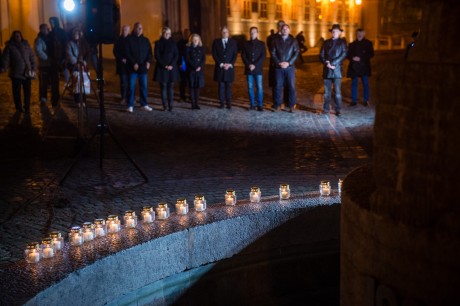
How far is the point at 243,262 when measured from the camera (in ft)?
20.5

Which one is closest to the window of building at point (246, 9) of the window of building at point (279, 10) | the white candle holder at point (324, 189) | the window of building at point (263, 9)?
the window of building at point (263, 9)

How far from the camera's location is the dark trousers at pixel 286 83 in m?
16.8

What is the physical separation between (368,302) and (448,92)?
4.39ft

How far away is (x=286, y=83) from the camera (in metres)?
17.2

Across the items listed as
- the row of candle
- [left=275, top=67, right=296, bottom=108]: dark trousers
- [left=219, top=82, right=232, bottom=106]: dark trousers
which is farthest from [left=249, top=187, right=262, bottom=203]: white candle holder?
[left=219, top=82, right=232, bottom=106]: dark trousers

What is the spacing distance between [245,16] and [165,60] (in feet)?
83.6

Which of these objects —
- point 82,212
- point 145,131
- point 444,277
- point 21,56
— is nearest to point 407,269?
point 444,277

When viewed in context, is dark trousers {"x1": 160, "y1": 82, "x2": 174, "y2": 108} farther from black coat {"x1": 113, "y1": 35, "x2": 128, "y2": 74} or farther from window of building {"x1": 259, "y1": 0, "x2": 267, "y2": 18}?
window of building {"x1": 259, "y1": 0, "x2": 267, "y2": 18}

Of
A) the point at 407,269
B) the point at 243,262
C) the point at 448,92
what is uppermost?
the point at 448,92

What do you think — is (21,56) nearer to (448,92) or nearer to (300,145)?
(300,145)

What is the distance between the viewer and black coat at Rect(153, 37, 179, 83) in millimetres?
16938

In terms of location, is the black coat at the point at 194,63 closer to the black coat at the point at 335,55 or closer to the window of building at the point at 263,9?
the black coat at the point at 335,55

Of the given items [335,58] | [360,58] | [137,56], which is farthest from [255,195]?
[360,58]

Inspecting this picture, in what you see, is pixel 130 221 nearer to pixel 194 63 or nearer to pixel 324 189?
pixel 324 189
